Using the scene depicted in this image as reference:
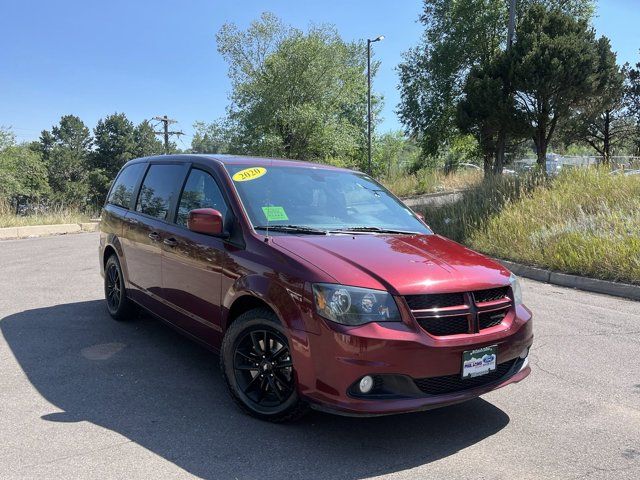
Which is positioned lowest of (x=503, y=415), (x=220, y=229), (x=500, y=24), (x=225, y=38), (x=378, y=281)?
(x=503, y=415)

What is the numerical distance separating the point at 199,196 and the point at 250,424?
75.9 inches

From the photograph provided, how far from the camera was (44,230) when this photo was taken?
16766mm

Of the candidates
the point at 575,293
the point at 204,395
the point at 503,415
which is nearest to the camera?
the point at 503,415

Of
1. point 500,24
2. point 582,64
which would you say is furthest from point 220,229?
point 500,24

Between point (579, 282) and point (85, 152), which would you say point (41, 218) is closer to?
point (579, 282)

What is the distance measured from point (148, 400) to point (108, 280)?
8.94ft

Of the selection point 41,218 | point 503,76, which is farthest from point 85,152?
point 503,76

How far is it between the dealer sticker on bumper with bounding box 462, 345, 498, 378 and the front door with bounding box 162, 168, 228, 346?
1757mm

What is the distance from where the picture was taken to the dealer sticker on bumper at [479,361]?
3156mm

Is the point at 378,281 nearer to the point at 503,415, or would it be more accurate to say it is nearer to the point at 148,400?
the point at 503,415

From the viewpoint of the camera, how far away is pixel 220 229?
3793 mm

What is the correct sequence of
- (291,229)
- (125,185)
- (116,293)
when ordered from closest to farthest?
Result: (291,229), (116,293), (125,185)

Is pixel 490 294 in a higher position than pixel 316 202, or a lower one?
lower

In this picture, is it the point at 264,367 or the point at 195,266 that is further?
the point at 195,266
